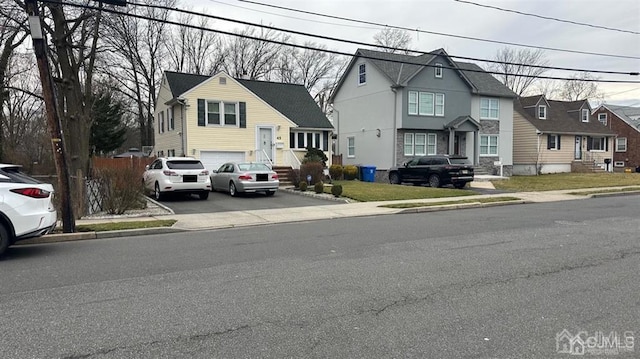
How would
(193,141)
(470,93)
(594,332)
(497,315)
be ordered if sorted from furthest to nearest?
1. (470,93)
2. (193,141)
3. (497,315)
4. (594,332)

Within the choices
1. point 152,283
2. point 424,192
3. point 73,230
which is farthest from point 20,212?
point 424,192

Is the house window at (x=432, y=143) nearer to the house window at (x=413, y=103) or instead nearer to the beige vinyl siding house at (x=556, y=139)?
the house window at (x=413, y=103)

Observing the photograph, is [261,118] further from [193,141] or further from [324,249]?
[324,249]

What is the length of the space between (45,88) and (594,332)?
10715 millimetres

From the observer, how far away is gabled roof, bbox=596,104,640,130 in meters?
44.4

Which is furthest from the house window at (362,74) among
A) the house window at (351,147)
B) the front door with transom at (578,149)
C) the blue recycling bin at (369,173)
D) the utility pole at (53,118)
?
the utility pole at (53,118)

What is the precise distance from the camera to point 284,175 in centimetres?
2391

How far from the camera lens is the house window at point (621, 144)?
43469 mm

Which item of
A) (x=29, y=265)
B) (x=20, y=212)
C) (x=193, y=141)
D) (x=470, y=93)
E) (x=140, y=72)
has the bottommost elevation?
(x=29, y=265)

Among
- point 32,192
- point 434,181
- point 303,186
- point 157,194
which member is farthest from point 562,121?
point 32,192

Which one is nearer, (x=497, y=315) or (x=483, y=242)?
(x=497, y=315)

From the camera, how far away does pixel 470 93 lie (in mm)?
30250

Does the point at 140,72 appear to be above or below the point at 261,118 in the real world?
above

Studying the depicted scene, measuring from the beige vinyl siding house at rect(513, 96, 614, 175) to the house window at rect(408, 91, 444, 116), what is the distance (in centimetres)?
1063
